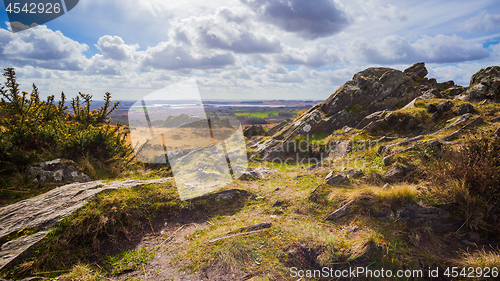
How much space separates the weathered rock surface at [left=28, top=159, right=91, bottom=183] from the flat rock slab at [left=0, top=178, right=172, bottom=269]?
1.10 meters

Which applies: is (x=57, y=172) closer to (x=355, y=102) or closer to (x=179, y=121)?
(x=179, y=121)

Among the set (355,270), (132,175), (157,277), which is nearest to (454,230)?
(355,270)

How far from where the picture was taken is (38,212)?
5.05 m

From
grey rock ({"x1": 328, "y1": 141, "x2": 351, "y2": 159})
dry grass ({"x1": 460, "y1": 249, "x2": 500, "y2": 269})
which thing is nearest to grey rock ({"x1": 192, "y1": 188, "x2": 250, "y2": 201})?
dry grass ({"x1": 460, "y1": 249, "x2": 500, "y2": 269})

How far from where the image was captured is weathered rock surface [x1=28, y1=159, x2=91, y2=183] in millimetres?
6813

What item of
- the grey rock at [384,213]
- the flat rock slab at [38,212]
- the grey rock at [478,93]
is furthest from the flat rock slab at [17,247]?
the grey rock at [478,93]

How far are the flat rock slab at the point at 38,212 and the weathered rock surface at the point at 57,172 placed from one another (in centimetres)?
110

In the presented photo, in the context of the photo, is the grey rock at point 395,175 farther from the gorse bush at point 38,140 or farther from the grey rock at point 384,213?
the gorse bush at point 38,140

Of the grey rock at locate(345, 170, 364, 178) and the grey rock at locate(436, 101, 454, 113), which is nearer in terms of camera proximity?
the grey rock at locate(345, 170, 364, 178)

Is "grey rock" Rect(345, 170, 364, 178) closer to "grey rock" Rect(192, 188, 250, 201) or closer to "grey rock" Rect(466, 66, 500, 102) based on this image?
"grey rock" Rect(192, 188, 250, 201)

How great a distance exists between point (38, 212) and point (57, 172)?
8.40 feet

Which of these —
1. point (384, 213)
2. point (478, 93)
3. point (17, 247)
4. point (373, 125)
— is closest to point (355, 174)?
point (384, 213)

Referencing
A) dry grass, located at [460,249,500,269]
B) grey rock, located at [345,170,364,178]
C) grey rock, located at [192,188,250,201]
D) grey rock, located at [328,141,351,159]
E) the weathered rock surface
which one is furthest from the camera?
grey rock, located at [328,141,351,159]

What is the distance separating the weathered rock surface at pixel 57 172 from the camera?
6.81m
